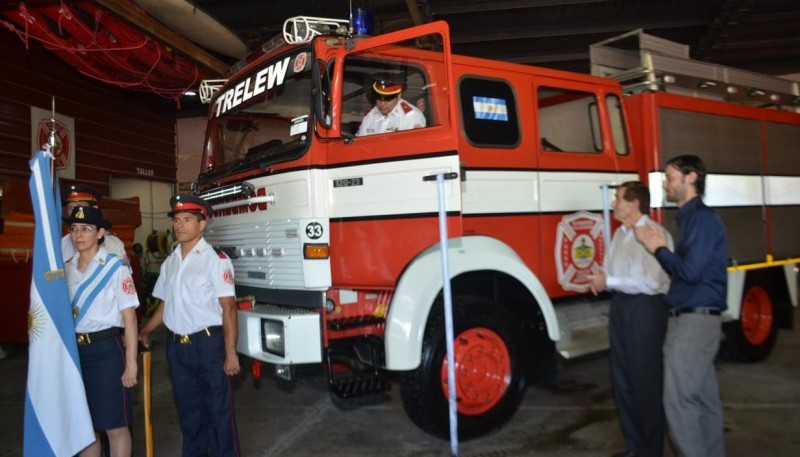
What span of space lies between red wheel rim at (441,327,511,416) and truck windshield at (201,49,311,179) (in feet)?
5.76

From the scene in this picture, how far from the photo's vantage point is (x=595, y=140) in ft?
15.9

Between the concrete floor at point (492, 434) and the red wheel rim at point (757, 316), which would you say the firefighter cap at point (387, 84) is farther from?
the red wheel rim at point (757, 316)

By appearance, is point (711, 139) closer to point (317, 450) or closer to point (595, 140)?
point (595, 140)

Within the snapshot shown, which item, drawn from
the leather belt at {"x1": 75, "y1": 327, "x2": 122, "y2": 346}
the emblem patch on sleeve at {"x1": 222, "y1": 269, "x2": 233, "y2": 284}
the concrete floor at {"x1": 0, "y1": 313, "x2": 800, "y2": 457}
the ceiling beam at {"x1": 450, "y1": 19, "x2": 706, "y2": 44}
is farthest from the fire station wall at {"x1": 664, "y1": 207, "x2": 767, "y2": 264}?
the leather belt at {"x1": 75, "y1": 327, "x2": 122, "y2": 346}

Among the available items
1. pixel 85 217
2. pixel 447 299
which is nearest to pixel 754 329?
pixel 447 299

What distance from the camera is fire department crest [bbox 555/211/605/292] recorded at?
4512 millimetres

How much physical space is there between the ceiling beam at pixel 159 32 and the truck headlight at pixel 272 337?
382 centimetres

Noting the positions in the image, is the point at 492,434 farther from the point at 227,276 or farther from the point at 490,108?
the point at 490,108

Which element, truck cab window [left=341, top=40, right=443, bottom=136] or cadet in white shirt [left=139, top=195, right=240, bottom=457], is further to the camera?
truck cab window [left=341, top=40, right=443, bottom=136]

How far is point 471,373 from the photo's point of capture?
3949 millimetres

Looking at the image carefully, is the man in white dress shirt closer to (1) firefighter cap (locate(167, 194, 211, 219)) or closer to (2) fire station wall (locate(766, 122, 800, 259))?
(1) firefighter cap (locate(167, 194, 211, 219))

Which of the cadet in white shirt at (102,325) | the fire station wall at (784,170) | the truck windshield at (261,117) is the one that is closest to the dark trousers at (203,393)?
the cadet in white shirt at (102,325)

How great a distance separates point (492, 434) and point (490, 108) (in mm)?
2343

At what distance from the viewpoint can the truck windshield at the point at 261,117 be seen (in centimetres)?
391
